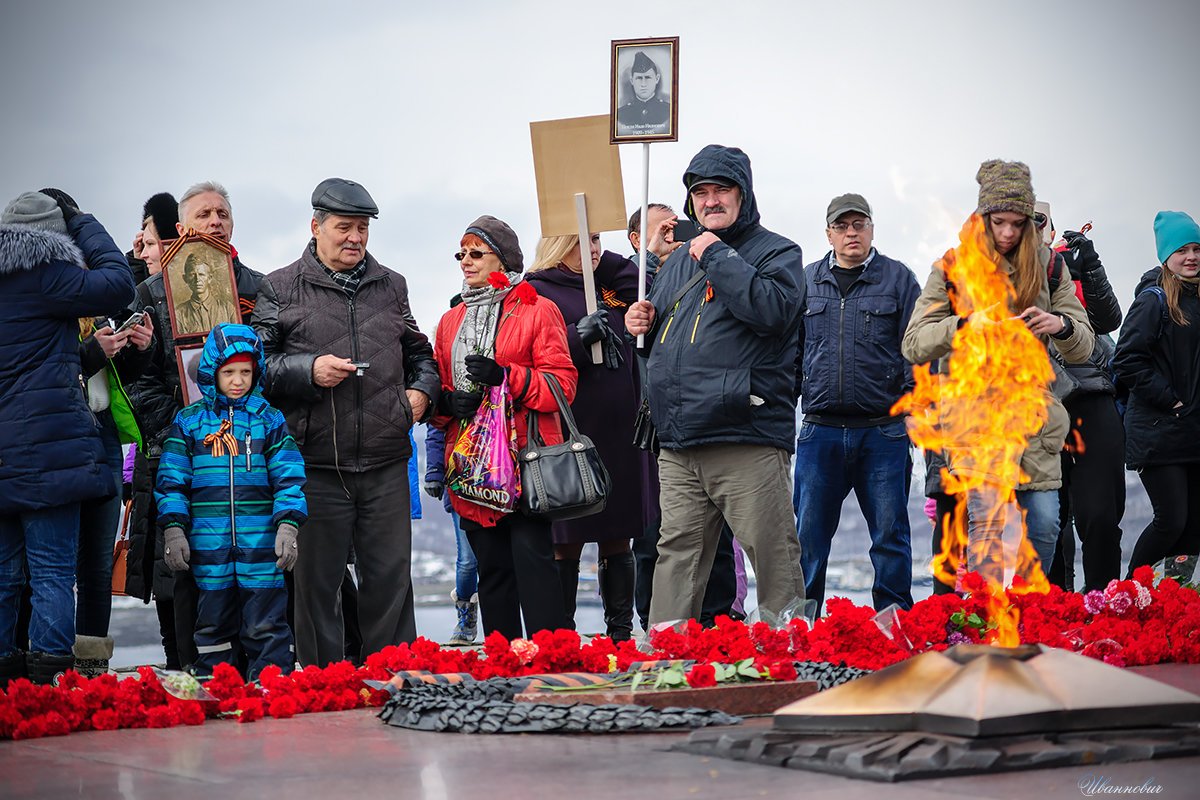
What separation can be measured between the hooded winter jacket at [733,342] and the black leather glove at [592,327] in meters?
1.08

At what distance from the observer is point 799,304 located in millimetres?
6477

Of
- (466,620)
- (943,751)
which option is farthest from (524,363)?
(943,751)

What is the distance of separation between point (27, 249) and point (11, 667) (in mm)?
1906

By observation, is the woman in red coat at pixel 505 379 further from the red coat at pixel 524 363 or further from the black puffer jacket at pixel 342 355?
the black puffer jacket at pixel 342 355

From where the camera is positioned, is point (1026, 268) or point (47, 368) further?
point (1026, 268)

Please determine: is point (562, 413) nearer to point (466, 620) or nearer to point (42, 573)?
point (42, 573)

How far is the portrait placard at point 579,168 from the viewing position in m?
7.95

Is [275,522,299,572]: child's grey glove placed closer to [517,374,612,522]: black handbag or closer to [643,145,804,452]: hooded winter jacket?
[517,374,612,522]: black handbag

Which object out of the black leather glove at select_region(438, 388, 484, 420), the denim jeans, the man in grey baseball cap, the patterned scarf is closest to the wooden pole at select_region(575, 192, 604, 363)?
the patterned scarf

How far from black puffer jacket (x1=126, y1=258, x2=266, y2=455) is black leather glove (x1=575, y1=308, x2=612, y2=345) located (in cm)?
179

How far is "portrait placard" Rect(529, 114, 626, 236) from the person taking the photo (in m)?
7.95

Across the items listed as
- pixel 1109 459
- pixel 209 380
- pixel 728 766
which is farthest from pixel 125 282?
pixel 1109 459

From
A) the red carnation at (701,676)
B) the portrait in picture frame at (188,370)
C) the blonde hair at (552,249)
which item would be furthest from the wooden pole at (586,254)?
the red carnation at (701,676)

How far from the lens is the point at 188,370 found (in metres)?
7.02
